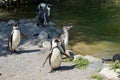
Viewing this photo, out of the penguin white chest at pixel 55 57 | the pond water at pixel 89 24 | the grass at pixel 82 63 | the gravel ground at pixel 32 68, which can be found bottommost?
the pond water at pixel 89 24

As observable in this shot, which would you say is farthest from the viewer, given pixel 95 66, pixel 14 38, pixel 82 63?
pixel 14 38

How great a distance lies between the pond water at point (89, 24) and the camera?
1864 centimetres

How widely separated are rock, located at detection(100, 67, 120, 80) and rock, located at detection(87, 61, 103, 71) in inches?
16.9

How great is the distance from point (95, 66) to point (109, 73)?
1.10m

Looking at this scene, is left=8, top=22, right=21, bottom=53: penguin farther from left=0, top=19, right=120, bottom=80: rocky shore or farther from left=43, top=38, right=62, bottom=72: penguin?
left=43, top=38, right=62, bottom=72: penguin

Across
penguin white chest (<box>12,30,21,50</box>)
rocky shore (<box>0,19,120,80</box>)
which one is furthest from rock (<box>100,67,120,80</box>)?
penguin white chest (<box>12,30,21,50</box>)

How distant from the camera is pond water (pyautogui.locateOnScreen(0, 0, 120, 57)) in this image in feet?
61.2

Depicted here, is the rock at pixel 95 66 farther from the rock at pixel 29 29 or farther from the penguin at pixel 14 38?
the rock at pixel 29 29

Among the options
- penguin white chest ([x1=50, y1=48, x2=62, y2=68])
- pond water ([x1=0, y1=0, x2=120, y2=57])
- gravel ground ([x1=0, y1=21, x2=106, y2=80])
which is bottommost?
pond water ([x1=0, y1=0, x2=120, y2=57])

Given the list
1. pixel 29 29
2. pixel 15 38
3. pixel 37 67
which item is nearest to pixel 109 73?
pixel 37 67

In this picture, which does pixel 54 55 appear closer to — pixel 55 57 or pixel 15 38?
pixel 55 57

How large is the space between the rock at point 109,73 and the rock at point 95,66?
429 mm

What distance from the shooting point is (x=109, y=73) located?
38.8 feet

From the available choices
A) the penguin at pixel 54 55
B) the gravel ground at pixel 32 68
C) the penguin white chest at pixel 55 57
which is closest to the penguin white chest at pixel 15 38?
the gravel ground at pixel 32 68
